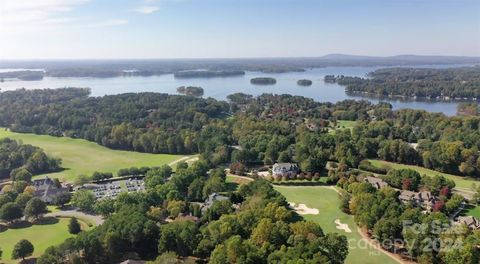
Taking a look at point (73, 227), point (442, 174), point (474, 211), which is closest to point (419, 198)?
point (474, 211)

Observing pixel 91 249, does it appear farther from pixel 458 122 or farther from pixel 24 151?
pixel 458 122

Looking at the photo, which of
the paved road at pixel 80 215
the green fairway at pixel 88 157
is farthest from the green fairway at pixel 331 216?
the green fairway at pixel 88 157

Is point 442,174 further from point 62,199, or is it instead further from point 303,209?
point 62,199

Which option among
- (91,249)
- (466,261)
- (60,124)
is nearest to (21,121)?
(60,124)

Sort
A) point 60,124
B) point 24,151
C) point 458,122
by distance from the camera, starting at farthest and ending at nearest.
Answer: point 60,124 → point 458,122 → point 24,151

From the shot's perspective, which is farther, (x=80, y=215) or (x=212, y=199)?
(x=212, y=199)

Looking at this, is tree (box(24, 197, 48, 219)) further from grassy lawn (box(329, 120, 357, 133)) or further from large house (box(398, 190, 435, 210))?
grassy lawn (box(329, 120, 357, 133))
